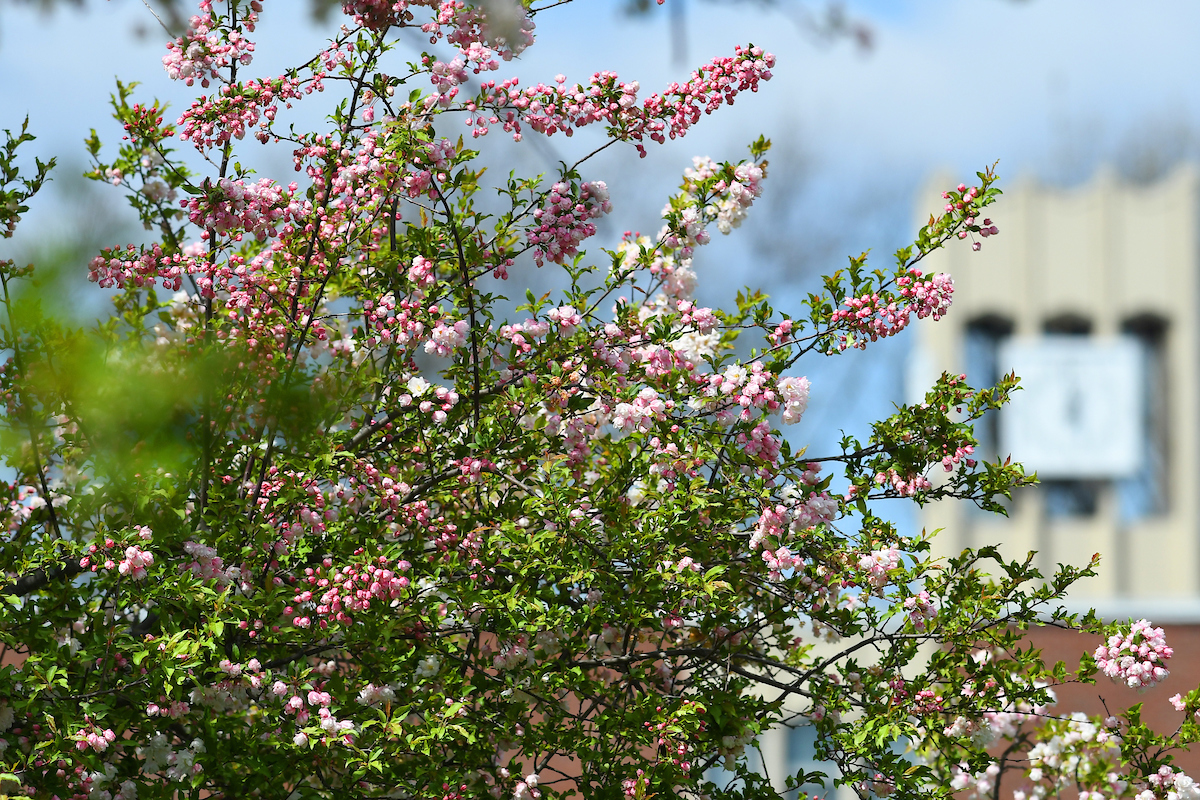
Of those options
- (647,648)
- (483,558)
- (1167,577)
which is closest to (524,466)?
(483,558)

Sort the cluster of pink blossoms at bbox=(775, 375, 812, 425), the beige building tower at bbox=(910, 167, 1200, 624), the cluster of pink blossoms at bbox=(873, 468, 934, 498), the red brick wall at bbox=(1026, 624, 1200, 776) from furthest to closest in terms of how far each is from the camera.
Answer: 1. the beige building tower at bbox=(910, 167, 1200, 624)
2. the red brick wall at bbox=(1026, 624, 1200, 776)
3. the cluster of pink blossoms at bbox=(873, 468, 934, 498)
4. the cluster of pink blossoms at bbox=(775, 375, 812, 425)

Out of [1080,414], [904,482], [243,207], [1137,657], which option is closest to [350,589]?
[243,207]

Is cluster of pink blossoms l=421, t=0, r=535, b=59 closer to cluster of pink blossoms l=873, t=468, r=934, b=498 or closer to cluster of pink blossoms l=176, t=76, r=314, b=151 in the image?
cluster of pink blossoms l=176, t=76, r=314, b=151

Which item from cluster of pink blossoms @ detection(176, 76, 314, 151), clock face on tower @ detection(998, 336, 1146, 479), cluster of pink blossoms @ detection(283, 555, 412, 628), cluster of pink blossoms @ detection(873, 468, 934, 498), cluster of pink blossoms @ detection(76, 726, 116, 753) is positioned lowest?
cluster of pink blossoms @ detection(76, 726, 116, 753)

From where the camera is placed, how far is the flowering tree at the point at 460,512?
4.66 meters

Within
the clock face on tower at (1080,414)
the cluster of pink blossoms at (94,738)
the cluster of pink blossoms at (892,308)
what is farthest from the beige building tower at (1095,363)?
the cluster of pink blossoms at (94,738)

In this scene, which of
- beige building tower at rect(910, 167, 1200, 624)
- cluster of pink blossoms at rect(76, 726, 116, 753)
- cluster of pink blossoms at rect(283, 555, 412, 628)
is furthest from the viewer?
beige building tower at rect(910, 167, 1200, 624)

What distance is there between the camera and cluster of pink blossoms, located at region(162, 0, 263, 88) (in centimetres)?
510

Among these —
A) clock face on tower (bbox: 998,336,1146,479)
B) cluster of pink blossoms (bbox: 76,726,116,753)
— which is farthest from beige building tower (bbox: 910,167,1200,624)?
cluster of pink blossoms (bbox: 76,726,116,753)

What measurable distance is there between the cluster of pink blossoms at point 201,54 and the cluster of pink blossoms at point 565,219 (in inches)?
55.1

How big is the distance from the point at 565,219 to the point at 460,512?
1437 millimetres

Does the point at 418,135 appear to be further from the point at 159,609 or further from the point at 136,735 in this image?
the point at 136,735

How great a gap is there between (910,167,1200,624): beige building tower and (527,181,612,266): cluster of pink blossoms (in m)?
26.2

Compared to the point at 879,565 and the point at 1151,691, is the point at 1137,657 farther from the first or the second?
the point at 1151,691
